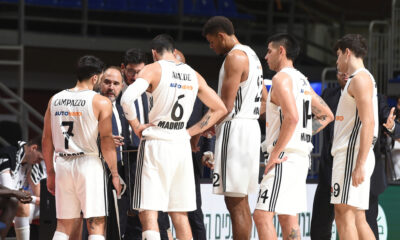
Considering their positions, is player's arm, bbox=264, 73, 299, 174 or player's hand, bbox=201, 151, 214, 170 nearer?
player's arm, bbox=264, 73, 299, 174

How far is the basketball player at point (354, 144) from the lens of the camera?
6.22 meters

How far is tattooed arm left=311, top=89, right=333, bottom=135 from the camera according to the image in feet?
22.6

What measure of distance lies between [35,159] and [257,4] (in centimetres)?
1136

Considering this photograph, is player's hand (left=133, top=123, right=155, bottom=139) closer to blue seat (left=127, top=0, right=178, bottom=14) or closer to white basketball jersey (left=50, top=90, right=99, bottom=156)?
white basketball jersey (left=50, top=90, right=99, bottom=156)

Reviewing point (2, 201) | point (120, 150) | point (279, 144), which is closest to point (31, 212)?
point (2, 201)

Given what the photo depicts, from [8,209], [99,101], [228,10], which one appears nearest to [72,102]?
[99,101]

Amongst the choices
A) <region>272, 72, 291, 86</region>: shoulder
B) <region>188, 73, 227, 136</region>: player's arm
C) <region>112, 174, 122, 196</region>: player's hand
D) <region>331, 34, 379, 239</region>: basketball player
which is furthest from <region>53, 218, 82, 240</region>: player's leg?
<region>331, 34, 379, 239</region>: basketball player

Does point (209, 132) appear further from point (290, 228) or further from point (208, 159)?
point (290, 228)

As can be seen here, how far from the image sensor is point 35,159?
866 centimetres

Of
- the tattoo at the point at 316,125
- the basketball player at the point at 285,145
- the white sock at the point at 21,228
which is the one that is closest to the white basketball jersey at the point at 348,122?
the basketball player at the point at 285,145

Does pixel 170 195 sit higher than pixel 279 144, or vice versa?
pixel 279 144

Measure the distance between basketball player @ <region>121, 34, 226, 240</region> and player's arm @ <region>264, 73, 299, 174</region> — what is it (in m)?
0.47

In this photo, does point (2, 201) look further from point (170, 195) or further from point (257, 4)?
point (257, 4)

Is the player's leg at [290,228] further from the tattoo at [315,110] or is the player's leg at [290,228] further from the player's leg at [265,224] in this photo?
the tattoo at [315,110]
